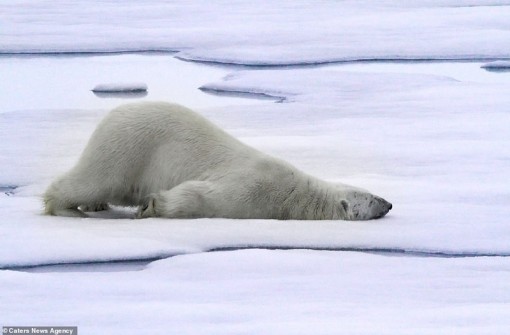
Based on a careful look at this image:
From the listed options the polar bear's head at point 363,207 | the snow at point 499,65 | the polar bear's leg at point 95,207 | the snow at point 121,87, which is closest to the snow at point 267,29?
the snow at point 499,65

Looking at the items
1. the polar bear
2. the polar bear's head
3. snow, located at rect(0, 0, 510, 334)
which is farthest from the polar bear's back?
the polar bear's head

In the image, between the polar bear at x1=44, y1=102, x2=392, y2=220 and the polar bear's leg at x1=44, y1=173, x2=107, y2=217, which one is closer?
the polar bear at x1=44, y1=102, x2=392, y2=220

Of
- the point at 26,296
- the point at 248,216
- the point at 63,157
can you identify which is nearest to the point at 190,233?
the point at 248,216

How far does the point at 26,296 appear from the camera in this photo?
2949mm

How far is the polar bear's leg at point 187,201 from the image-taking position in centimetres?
409

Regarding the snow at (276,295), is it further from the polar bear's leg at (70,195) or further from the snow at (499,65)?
the snow at (499,65)

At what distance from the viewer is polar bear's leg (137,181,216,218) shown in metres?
4.09

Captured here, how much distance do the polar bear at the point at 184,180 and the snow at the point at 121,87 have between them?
396cm

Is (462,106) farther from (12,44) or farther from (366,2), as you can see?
(366,2)

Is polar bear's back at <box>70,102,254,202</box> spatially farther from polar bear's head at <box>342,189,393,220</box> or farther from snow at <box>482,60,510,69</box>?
snow at <box>482,60,510,69</box>

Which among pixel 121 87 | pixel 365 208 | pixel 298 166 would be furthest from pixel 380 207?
pixel 121 87

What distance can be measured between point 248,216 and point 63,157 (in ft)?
5.92

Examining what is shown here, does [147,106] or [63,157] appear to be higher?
[147,106]

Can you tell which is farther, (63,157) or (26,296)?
(63,157)
